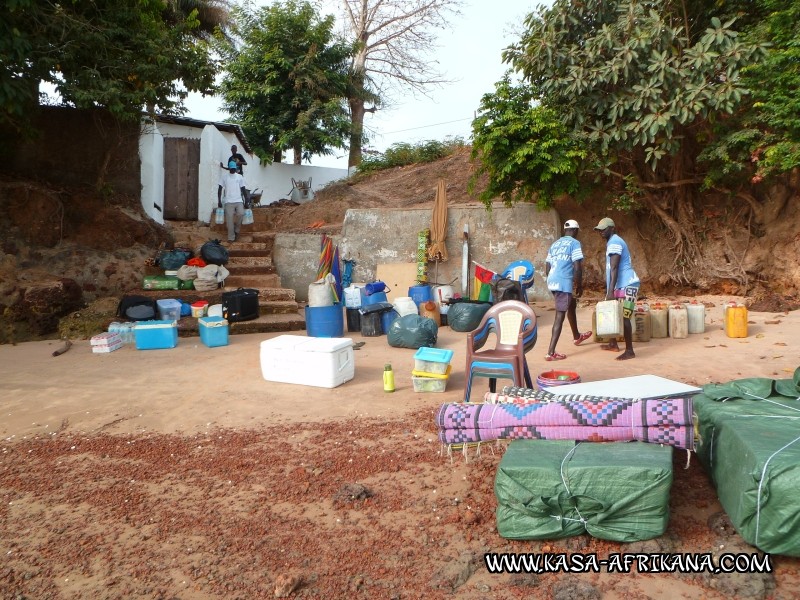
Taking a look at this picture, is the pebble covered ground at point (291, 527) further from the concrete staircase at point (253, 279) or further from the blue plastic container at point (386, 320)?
the concrete staircase at point (253, 279)

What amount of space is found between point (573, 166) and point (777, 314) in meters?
3.98

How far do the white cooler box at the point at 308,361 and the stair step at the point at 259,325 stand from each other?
3154 mm

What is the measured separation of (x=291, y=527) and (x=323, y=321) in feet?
17.9

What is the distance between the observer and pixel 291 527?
3.36 metres

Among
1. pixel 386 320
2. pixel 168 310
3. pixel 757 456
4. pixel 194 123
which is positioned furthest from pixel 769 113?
pixel 194 123

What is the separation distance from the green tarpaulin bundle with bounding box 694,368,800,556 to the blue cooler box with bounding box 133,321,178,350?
6.78m

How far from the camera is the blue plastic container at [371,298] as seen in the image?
9.60m

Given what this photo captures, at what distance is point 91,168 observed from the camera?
12133 mm

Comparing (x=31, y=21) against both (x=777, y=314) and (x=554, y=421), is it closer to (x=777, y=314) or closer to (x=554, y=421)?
(x=554, y=421)

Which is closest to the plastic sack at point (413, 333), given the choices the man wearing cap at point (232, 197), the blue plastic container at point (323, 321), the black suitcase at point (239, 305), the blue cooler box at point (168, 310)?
the blue plastic container at point (323, 321)

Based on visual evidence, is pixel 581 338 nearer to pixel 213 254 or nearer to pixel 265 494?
pixel 265 494

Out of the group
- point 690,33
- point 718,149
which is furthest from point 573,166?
point 690,33

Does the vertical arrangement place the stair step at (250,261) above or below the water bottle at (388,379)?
above

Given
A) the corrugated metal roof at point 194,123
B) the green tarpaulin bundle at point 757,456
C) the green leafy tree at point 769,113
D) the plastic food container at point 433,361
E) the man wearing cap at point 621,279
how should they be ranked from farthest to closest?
the corrugated metal roof at point 194,123, the green leafy tree at point 769,113, the man wearing cap at point 621,279, the plastic food container at point 433,361, the green tarpaulin bundle at point 757,456
